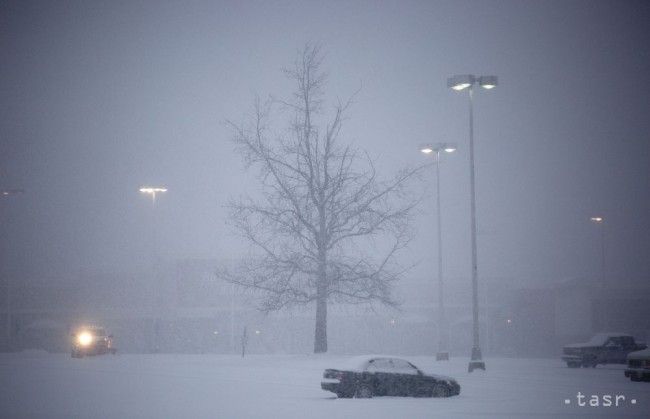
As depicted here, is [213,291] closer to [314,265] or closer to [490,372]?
[314,265]

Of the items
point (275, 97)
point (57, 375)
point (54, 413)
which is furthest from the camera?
point (275, 97)

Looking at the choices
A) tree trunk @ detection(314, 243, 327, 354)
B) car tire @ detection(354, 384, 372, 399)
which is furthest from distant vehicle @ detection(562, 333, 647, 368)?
car tire @ detection(354, 384, 372, 399)

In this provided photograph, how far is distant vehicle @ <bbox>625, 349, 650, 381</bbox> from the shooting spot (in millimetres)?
26516

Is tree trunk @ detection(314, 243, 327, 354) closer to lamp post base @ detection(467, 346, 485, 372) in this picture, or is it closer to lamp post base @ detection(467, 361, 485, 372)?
lamp post base @ detection(467, 346, 485, 372)

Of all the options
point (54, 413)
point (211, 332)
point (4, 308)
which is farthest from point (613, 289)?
point (54, 413)

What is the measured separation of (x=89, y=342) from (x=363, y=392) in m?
25.6

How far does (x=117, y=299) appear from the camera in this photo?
89.0 meters

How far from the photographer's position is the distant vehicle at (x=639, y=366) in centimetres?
2652

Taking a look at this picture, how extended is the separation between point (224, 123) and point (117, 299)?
58.5 m

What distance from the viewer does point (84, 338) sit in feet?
138

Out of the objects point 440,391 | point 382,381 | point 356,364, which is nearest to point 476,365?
point 440,391

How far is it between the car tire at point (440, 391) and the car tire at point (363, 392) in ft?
6.12

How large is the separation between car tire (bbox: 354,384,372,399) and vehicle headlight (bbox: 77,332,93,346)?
25349 millimetres

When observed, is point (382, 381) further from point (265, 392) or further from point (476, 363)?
point (476, 363)
